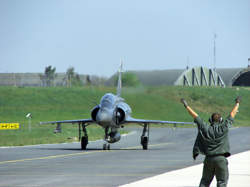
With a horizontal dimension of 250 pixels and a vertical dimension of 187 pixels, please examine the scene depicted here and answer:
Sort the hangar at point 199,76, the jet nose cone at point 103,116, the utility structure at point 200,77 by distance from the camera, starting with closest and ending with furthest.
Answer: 1. the jet nose cone at point 103,116
2. the hangar at point 199,76
3. the utility structure at point 200,77

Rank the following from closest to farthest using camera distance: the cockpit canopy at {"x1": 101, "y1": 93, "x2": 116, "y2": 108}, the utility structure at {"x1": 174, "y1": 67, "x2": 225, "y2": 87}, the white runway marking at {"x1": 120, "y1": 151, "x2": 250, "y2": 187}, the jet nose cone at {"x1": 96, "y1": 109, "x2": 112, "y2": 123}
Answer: the white runway marking at {"x1": 120, "y1": 151, "x2": 250, "y2": 187} → the jet nose cone at {"x1": 96, "y1": 109, "x2": 112, "y2": 123} → the cockpit canopy at {"x1": 101, "y1": 93, "x2": 116, "y2": 108} → the utility structure at {"x1": 174, "y1": 67, "x2": 225, "y2": 87}

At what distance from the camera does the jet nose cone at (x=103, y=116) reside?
1256 inches

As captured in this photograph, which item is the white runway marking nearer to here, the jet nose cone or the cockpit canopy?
the jet nose cone

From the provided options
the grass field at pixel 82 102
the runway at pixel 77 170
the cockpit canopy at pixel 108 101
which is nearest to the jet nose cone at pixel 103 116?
the cockpit canopy at pixel 108 101

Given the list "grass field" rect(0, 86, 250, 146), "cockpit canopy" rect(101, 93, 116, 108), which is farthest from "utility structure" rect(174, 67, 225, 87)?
"cockpit canopy" rect(101, 93, 116, 108)

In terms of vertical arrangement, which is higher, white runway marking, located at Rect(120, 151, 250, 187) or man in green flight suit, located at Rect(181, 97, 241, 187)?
man in green flight suit, located at Rect(181, 97, 241, 187)

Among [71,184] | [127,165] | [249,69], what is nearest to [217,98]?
[249,69]

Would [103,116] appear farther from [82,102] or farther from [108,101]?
[82,102]

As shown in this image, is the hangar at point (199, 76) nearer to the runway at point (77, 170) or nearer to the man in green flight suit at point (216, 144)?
the runway at point (77, 170)

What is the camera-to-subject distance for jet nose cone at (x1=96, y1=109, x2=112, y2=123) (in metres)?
31.9

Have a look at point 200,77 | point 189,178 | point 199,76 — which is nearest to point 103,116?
point 189,178

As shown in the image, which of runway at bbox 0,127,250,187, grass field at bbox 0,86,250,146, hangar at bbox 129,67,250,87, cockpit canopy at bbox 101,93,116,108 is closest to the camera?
runway at bbox 0,127,250,187

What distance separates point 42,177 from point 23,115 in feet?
218

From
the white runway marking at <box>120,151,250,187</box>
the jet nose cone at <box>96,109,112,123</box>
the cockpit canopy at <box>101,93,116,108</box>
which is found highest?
the cockpit canopy at <box>101,93,116,108</box>
